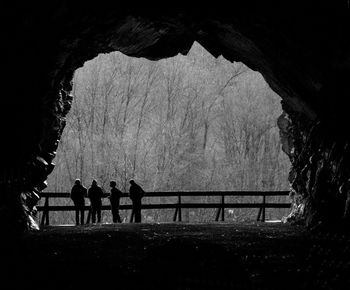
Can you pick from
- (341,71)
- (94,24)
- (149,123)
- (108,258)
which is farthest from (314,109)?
(149,123)

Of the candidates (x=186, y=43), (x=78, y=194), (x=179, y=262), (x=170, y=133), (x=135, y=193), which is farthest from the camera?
(x=170, y=133)

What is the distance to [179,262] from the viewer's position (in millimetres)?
10469

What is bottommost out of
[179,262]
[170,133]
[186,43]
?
[179,262]

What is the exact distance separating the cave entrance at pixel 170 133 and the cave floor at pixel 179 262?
2157 centimetres

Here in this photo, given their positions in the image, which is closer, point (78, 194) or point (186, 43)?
point (78, 194)

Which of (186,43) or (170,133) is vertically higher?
(186,43)

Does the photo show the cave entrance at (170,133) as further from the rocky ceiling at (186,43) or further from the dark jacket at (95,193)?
the rocky ceiling at (186,43)

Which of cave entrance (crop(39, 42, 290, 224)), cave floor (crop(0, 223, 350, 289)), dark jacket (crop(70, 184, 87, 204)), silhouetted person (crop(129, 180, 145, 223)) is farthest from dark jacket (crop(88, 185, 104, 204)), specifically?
cave entrance (crop(39, 42, 290, 224))

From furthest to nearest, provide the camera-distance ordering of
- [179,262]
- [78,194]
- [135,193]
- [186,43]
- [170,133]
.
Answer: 1. [170,133]
2. [186,43]
3. [135,193]
4. [78,194]
5. [179,262]

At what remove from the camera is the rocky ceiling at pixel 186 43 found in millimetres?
14500

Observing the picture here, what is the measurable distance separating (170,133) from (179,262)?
29.5 meters

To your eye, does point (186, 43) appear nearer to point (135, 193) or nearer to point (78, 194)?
point (135, 193)

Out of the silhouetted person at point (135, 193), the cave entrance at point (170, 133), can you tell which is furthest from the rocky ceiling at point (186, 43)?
the cave entrance at point (170, 133)

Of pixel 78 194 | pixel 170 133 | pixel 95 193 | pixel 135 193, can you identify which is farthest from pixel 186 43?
pixel 170 133
